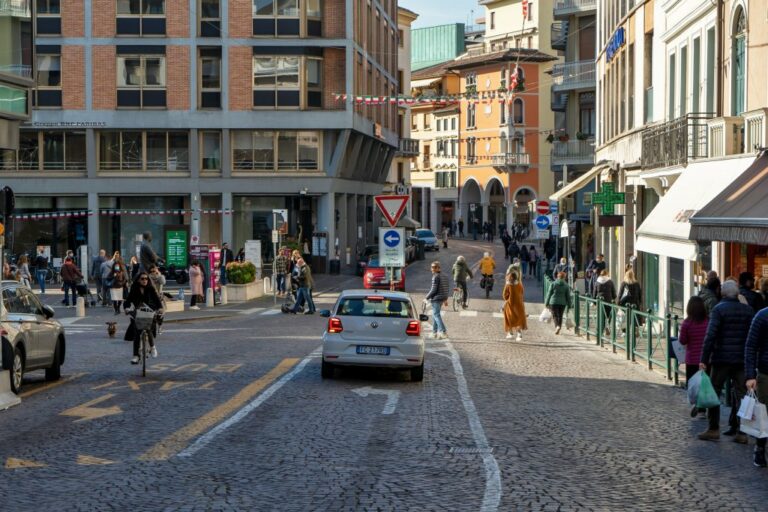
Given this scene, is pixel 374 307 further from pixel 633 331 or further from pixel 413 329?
pixel 633 331

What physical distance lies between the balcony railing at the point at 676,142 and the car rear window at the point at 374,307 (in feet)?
30.3

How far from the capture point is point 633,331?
2352 centimetres

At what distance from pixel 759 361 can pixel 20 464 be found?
7.48m

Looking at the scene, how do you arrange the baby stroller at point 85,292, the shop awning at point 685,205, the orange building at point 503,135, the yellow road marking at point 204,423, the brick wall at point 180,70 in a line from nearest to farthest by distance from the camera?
the yellow road marking at point 204,423
the shop awning at point 685,205
the baby stroller at point 85,292
the brick wall at point 180,70
the orange building at point 503,135

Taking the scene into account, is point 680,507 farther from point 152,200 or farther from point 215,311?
point 152,200

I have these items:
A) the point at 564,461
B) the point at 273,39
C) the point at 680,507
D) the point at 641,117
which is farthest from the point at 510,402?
the point at 273,39

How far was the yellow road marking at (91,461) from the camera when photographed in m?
11.7

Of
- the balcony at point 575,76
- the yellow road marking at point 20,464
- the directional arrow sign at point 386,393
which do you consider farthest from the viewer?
the balcony at point 575,76

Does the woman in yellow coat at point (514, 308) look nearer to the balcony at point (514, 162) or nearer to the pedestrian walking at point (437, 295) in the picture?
the pedestrian walking at point (437, 295)

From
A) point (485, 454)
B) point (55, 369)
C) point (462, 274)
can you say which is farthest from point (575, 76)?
point (485, 454)

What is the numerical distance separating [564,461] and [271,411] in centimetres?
468

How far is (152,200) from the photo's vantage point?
5806 cm

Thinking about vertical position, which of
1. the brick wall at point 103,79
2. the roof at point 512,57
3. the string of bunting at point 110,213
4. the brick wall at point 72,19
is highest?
the roof at point 512,57

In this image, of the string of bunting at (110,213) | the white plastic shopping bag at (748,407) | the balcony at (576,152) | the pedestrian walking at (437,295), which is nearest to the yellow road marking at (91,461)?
the white plastic shopping bag at (748,407)
